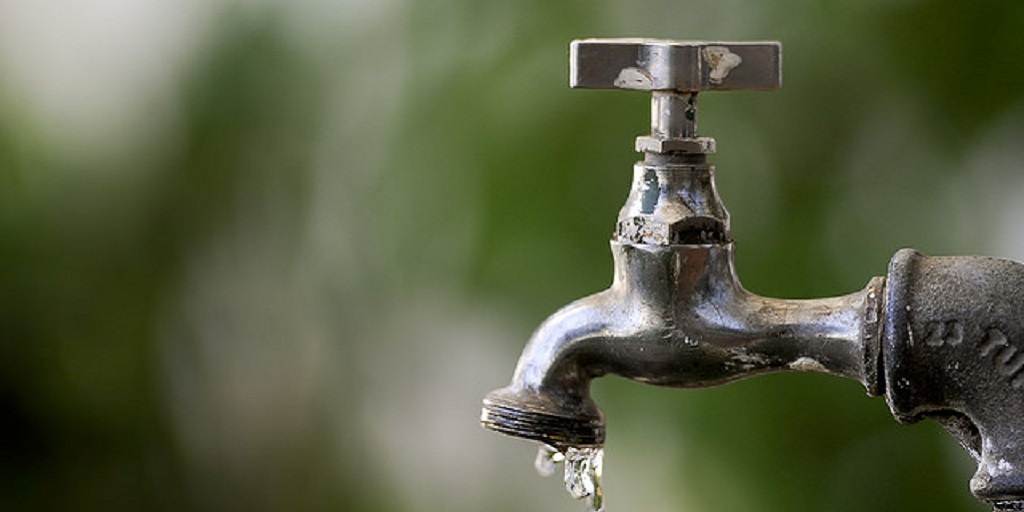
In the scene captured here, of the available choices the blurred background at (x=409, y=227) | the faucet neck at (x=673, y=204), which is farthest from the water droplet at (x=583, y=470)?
the blurred background at (x=409, y=227)

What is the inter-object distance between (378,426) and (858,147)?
0.61 metres

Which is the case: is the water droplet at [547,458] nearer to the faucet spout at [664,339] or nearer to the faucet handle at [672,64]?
the faucet spout at [664,339]

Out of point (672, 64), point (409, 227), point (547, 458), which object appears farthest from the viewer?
point (409, 227)

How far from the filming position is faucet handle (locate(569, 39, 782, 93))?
71 cm

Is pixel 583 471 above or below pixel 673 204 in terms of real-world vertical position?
below

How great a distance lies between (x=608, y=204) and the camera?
135 cm

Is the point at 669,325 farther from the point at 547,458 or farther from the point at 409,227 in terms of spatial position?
the point at 409,227

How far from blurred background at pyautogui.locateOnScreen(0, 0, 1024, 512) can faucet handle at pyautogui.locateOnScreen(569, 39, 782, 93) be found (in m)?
0.51

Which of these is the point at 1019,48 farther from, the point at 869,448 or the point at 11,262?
the point at 11,262

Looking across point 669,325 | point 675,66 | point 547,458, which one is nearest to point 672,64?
point 675,66

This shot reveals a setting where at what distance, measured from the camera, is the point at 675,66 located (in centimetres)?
71

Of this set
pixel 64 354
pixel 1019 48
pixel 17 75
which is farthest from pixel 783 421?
pixel 17 75

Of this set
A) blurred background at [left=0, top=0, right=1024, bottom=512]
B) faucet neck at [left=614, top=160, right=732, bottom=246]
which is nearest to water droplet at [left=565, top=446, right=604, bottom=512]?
faucet neck at [left=614, top=160, right=732, bottom=246]

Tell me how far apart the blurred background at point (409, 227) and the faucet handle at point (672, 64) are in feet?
1.68
